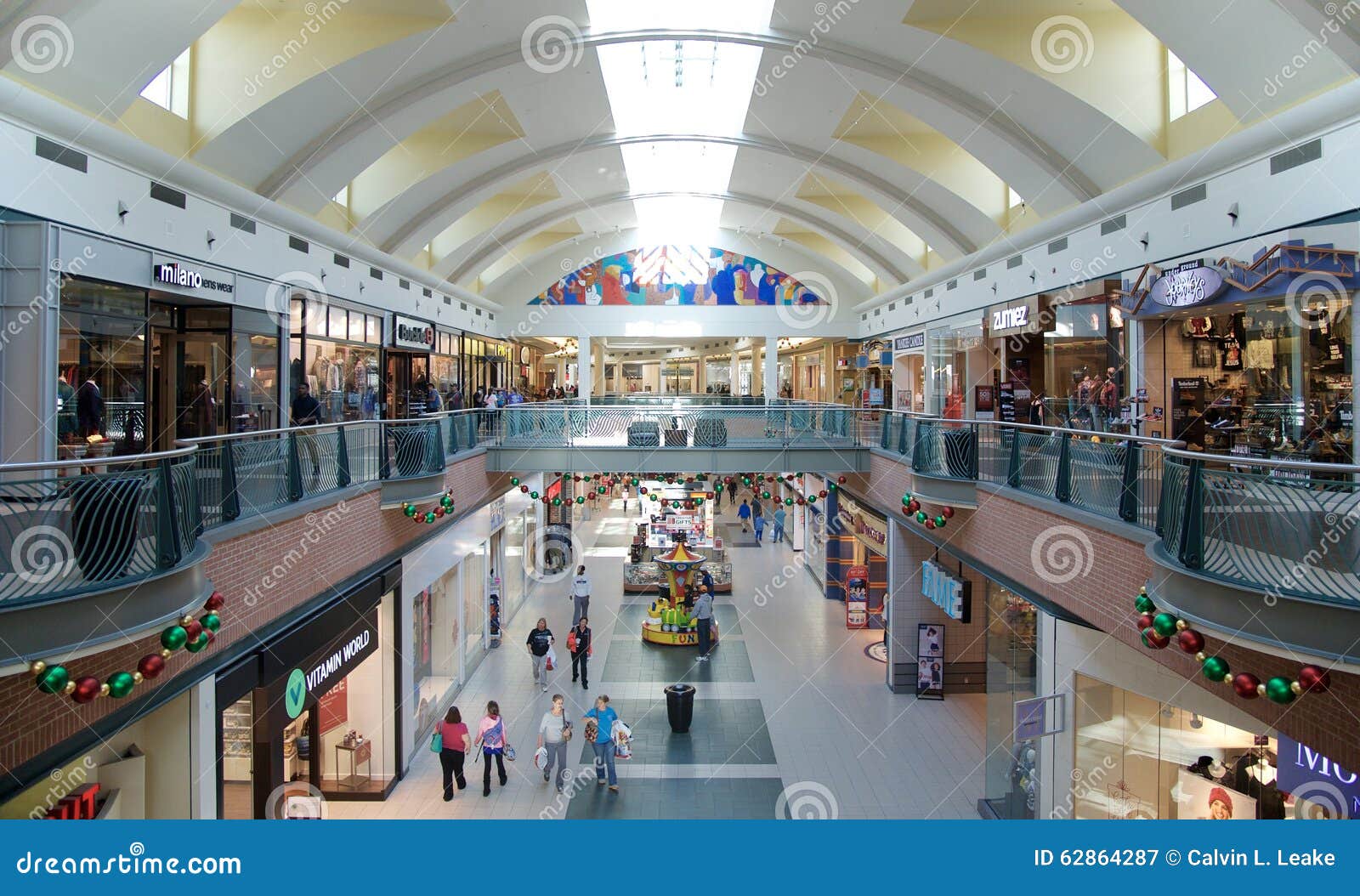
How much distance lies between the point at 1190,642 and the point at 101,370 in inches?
416

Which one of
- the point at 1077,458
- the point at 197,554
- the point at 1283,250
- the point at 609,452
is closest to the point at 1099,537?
the point at 1077,458

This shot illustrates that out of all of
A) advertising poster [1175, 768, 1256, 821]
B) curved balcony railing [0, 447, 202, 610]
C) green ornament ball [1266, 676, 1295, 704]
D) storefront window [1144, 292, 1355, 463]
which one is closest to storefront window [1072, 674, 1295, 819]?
advertising poster [1175, 768, 1256, 821]

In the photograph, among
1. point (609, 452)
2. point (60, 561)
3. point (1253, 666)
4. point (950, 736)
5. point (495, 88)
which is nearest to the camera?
point (60, 561)

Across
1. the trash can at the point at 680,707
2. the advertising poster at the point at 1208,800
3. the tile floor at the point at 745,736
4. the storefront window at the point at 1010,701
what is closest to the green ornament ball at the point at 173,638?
the tile floor at the point at 745,736

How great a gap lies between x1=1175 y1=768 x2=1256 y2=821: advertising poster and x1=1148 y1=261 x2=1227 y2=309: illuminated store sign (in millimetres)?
5598

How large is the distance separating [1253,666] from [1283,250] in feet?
17.4

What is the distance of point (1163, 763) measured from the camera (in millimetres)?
7148

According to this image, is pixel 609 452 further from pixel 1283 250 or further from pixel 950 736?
pixel 1283 250

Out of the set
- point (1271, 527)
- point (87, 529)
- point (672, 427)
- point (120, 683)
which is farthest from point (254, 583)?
point (672, 427)

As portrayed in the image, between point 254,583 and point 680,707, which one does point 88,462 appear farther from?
point 680,707

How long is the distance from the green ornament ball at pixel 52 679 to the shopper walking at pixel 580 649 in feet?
32.9

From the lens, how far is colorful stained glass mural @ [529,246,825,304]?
97.0 feet
